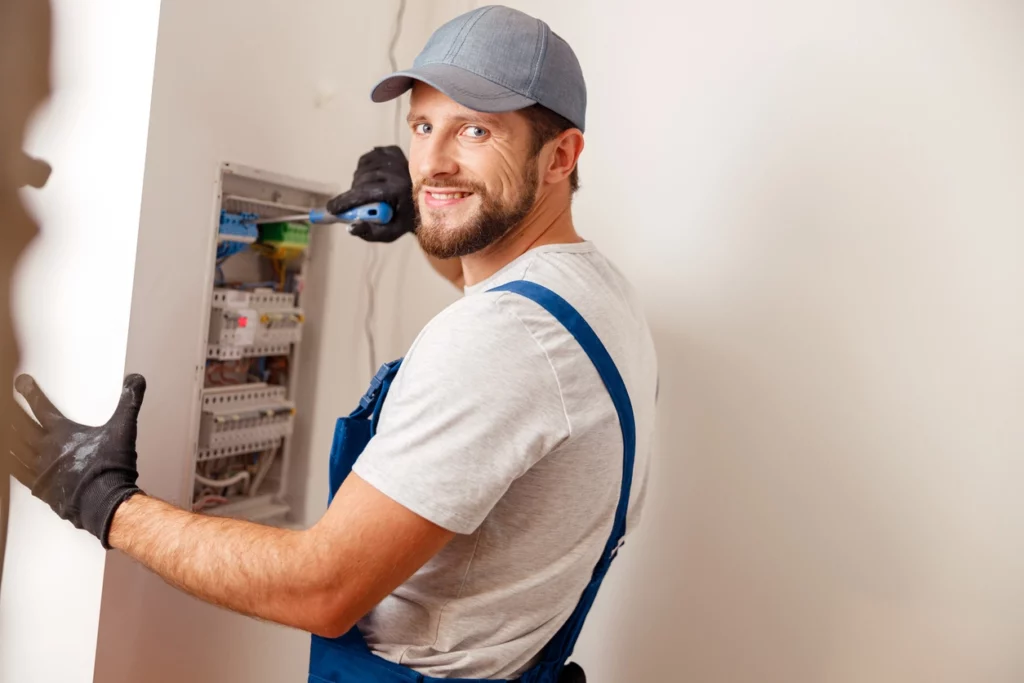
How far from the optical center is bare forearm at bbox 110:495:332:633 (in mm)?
809

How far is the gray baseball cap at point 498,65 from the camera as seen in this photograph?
1.00 m

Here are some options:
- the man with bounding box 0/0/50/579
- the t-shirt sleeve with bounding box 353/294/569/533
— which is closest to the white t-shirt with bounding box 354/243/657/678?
the t-shirt sleeve with bounding box 353/294/569/533

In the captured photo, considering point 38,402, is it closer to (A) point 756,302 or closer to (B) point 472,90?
(B) point 472,90

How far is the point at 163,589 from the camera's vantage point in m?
1.23

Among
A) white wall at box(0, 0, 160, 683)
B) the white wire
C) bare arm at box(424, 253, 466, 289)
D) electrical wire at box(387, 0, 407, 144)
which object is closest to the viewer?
white wall at box(0, 0, 160, 683)

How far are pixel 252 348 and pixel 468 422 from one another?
2.43 ft

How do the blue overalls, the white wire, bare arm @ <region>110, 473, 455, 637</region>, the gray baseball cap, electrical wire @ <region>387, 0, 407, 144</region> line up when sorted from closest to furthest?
bare arm @ <region>110, 473, 455, 637</region>
the blue overalls
the gray baseball cap
the white wire
electrical wire @ <region>387, 0, 407, 144</region>

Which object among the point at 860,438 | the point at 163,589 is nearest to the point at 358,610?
the point at 163,589

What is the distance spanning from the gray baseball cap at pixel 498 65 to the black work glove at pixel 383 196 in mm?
249

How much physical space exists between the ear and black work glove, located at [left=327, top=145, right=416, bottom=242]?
0.32 m

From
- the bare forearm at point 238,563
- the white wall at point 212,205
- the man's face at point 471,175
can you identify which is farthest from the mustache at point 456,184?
the bare forearm at point 238,563

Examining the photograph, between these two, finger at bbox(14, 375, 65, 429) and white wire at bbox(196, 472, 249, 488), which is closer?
finger at bbox(14, 375, 65, 429)

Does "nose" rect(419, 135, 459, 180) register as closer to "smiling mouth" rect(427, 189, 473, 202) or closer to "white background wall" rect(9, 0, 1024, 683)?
"smiling mouth" rect(427, 189, 473, 202)

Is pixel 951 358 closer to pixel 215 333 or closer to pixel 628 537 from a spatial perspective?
pixel 628 537
